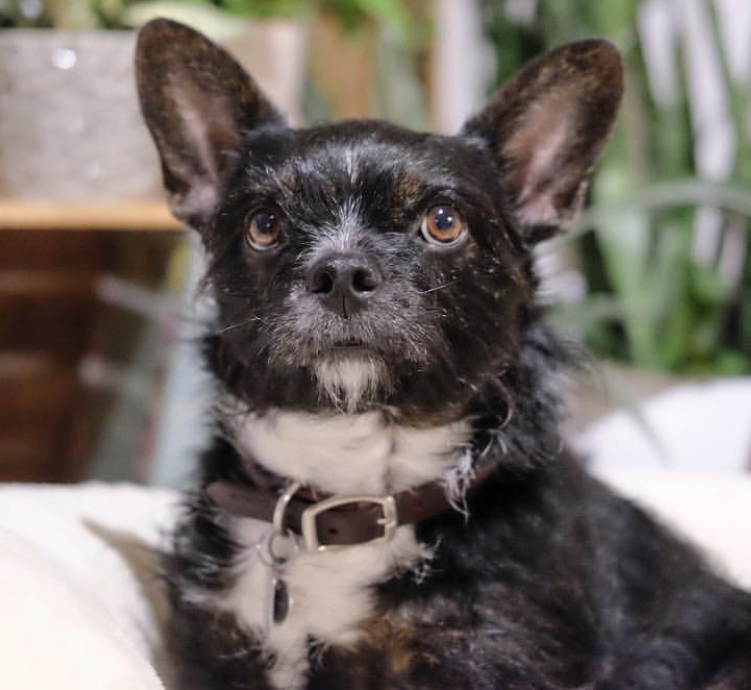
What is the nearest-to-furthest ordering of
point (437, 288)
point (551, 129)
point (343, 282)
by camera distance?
point (343, 282), point (437, 288), point (551, 129)

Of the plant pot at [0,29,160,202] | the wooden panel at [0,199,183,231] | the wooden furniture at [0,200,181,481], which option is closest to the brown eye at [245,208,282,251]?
the wooden panel at [0,199,183,231]

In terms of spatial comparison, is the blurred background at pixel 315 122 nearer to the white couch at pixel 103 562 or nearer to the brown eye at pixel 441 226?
the white couch at pixel 103 562

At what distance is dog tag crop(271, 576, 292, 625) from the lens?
142cm

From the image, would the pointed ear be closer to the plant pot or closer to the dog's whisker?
the dog's whisker

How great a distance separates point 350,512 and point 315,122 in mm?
1718

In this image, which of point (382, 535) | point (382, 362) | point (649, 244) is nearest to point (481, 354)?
point (382, 362)

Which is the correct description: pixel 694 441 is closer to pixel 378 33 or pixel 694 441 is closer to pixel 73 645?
pixel 378 33

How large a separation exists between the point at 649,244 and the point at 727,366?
0.47 m

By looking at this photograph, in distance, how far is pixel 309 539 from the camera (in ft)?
4.66

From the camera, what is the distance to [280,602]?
1.42m

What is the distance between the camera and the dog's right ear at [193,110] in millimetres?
1559

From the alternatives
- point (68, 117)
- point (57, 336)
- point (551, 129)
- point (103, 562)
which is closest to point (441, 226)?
point (551, 129)

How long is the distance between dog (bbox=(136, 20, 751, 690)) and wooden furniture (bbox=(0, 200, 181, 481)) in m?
1.27

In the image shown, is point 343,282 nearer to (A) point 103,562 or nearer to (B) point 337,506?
(B) point 337,506
